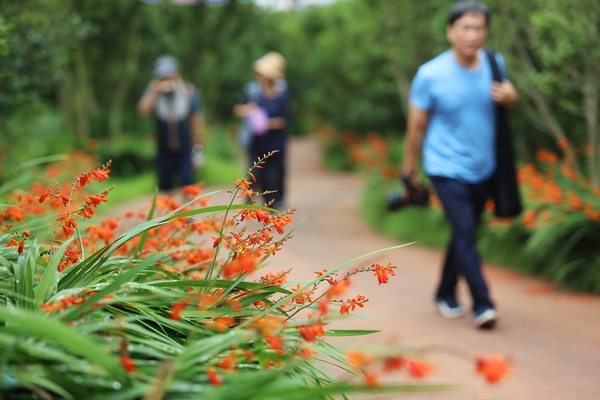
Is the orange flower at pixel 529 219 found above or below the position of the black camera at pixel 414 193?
below

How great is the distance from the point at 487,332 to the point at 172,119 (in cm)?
492

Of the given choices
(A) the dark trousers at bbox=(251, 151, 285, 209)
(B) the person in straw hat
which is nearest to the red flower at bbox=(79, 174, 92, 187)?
(B) the person in straw hat

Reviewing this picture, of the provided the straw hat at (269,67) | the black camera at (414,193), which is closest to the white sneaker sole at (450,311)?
the black camera at (414,193)

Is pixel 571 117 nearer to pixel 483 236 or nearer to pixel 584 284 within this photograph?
pixel 483 236

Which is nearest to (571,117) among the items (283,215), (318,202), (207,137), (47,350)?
(318,202)

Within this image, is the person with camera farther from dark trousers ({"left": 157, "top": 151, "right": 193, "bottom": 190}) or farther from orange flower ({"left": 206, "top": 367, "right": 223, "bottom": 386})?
orange flower ({"left": 206, "top": 367, "right": 223, "bottom": 386})

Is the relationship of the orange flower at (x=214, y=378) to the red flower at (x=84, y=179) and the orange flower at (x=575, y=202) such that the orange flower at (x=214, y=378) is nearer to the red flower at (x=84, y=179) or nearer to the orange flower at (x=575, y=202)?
the red flower at (x=84, y=179)

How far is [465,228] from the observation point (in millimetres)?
5203

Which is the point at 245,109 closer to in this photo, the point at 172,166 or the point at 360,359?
the point at 172,166

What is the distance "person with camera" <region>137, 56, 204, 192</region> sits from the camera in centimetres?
879

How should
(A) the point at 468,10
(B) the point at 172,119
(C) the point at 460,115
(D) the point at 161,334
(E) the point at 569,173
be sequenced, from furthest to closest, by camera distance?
(B) the point at 172,119, (E) the point at 569,173, (C) the point at 460,115, (A) the point at 468,10, (D) the point at 161,334

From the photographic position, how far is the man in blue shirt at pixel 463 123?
17.0 ft

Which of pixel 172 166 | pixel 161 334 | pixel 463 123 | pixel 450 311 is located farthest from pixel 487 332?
pixel 172 166

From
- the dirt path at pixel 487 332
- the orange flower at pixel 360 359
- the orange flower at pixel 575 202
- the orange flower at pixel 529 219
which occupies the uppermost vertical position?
the orange flower at pixel 360 359
